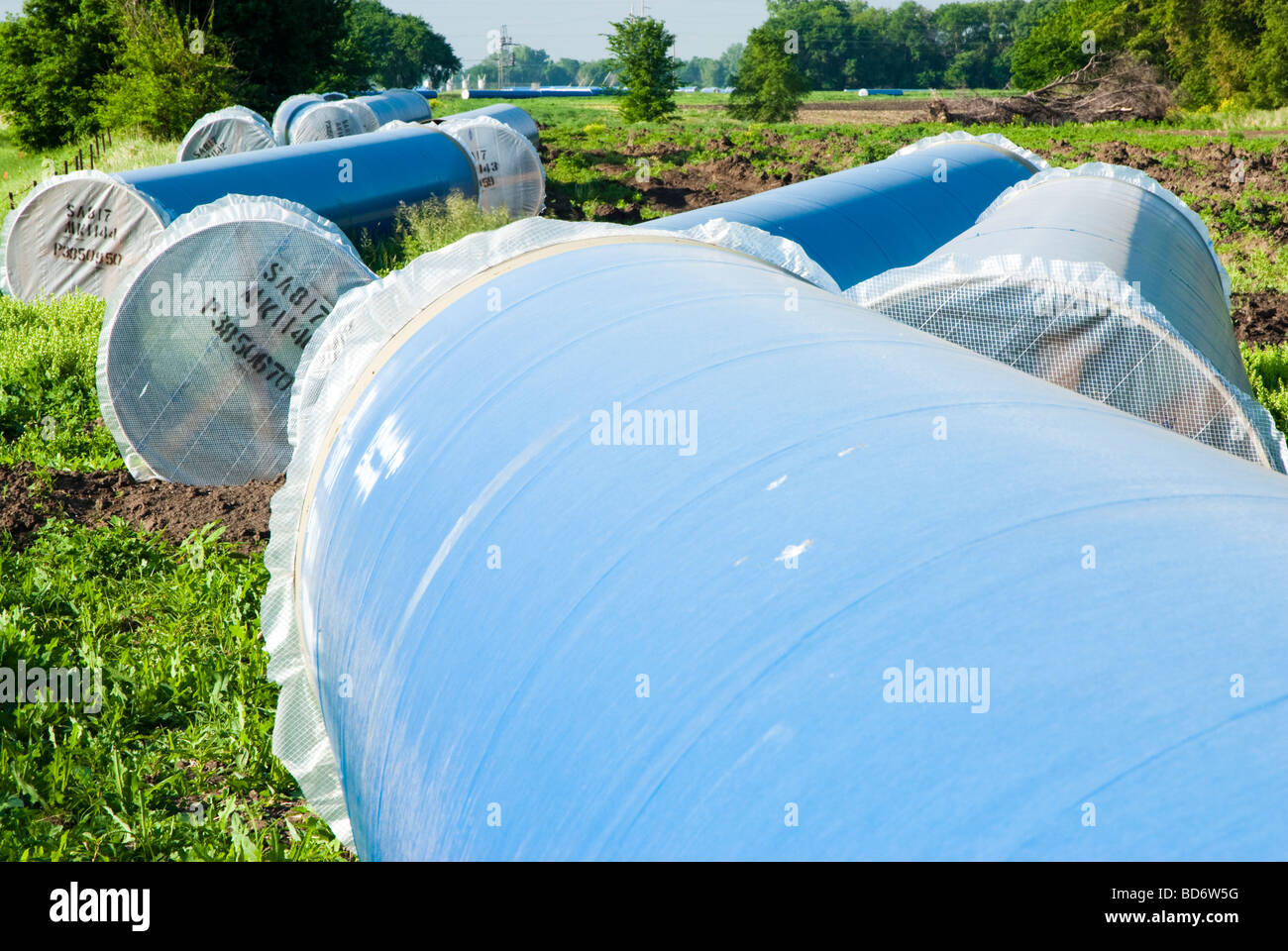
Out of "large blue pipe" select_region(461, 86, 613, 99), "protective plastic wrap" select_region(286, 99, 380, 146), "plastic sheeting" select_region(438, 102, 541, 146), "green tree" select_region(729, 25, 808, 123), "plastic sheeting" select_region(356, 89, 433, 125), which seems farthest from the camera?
"large blue pipe" select_region(461, 86, 613, 99)

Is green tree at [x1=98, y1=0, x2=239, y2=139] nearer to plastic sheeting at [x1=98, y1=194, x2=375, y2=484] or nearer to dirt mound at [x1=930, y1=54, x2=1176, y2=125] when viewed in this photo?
plastic sheeting at [x1=98, y1=194, x2=375, y2=484]

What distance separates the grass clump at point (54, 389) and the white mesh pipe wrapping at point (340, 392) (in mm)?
3551

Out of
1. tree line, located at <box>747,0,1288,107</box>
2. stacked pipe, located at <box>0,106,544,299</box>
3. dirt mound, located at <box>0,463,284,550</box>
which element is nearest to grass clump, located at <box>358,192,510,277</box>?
stacked pipe, located at <box>0,106,544,299</box>

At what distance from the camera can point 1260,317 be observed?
8594 mm

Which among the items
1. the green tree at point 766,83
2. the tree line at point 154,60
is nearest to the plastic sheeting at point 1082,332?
the tree line at point 154,60

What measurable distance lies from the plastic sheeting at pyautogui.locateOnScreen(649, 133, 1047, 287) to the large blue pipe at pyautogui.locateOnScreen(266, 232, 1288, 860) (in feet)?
12.5

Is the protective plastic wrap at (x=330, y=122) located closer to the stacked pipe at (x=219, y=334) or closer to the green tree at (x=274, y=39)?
the green tree at (x=274, y=39)

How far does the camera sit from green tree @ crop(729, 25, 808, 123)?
3831 cm

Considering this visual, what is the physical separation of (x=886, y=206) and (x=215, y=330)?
495cm

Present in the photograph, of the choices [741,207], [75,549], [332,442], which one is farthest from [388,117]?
[332,442]

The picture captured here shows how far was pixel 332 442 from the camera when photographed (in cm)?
298
